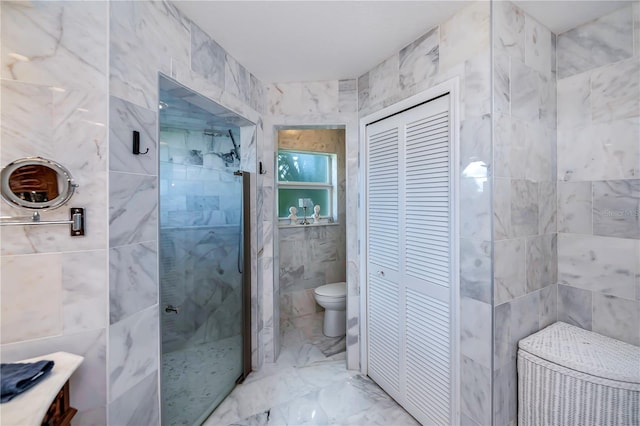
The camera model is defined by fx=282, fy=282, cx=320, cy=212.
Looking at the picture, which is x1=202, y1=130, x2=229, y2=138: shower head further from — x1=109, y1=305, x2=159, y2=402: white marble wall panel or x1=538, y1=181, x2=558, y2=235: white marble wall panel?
x1=538, y1=181, x2=558, y2=235: white marble wall panel

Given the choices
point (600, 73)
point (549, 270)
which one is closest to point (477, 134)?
point (600, 73)

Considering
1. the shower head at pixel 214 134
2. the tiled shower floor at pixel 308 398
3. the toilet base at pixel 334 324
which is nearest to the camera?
the tiled shower floor at pixel 308 398

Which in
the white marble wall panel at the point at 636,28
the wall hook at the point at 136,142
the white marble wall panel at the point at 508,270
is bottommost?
the white marble wall panel at the point at 508,270

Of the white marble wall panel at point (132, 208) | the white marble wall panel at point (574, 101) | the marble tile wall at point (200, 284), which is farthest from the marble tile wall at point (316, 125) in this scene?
the white marble wall panel at point (574, 101)

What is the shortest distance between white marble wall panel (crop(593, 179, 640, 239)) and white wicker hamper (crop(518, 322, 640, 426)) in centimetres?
56

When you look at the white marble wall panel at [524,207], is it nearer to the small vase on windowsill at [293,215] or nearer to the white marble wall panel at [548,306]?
the white marble wall panel at [548,306]

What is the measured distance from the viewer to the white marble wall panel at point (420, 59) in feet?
5.23

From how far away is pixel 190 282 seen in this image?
1.80 meters

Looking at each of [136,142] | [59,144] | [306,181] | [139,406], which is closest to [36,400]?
[139,406]

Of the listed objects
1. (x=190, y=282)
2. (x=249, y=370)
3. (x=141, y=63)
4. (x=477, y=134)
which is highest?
(x=141, y=63)

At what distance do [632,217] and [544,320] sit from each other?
0.67m

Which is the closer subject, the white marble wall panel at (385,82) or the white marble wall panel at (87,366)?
the white marble wall panel at (87,366)

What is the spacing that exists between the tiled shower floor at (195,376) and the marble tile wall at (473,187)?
1558 millimetres

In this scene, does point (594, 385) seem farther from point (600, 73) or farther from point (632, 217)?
point (600, 73)
